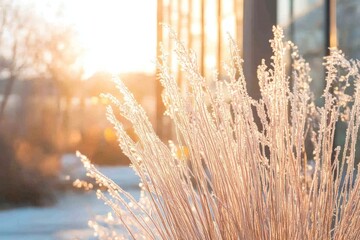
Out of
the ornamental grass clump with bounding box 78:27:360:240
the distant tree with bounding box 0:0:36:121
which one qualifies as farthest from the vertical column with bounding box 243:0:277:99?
the distant tree with bounding box 0:0:36:121

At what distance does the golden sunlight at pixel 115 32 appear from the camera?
9.93 ft

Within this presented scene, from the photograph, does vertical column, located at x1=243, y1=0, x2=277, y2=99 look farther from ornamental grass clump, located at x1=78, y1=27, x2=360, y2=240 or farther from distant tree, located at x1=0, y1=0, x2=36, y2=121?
distant tree, located at x1=0, y1=0, x2=36, y2=121

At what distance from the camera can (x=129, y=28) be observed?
120 inches

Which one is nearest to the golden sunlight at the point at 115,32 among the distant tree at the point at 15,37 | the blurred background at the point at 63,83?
the blurred background at the point at 63,83

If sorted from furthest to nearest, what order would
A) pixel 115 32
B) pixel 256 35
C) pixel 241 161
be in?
pixel 115 32 < pixel 256 35 < pixel 241 161

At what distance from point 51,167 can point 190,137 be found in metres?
2.02

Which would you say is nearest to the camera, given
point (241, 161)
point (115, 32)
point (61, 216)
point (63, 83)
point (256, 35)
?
point (241, 161)

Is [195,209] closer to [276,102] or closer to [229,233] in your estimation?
[229,233]

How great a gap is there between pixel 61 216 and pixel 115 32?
839 millimetres

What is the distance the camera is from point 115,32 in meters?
3.08

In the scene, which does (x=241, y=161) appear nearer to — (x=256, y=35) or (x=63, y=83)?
(x=256, y=35)

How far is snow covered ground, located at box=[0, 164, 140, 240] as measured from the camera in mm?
3187

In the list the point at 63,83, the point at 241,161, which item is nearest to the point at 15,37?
the point at 63,83

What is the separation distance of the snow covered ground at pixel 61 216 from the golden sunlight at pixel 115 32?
1.58ft
